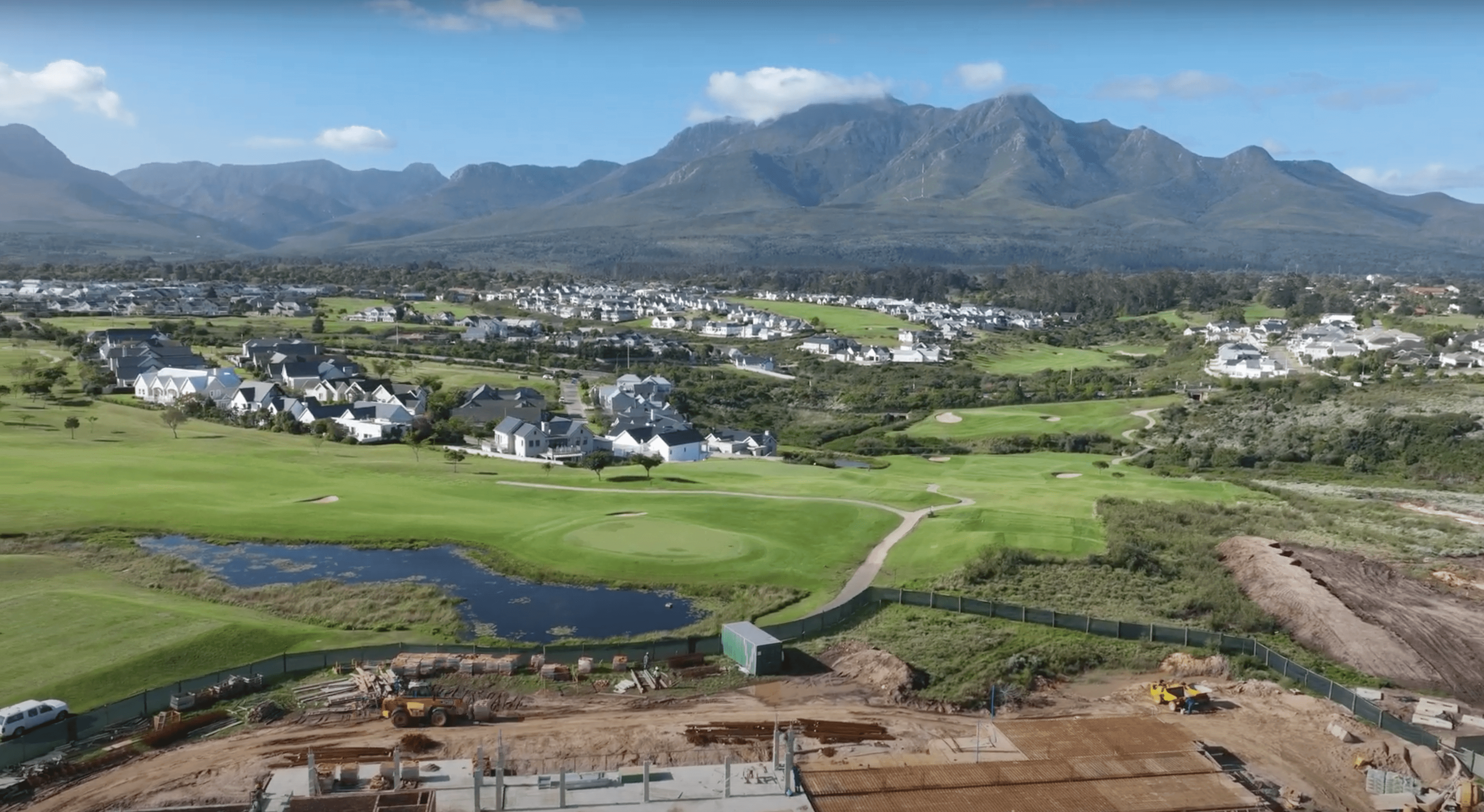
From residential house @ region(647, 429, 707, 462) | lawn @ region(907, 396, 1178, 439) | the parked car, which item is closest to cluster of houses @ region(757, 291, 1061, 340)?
lawn @ region(907, 396, 1178, 439)

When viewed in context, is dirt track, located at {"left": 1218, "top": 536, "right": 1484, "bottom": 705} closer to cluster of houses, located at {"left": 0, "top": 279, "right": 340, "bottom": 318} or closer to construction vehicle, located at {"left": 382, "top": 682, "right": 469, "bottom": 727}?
construction vehicle, located at {"left": 382, "top": 682, "right": 469, "bottom": 727}

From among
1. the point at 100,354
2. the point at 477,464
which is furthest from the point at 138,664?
the point at 100,354

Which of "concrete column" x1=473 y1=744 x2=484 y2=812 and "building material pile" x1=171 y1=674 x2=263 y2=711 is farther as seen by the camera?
"building material pile" x1=171 y1=674 x2=263 y2=711

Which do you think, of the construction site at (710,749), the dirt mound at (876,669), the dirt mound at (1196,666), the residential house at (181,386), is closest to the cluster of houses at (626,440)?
the residential house at (181,386)

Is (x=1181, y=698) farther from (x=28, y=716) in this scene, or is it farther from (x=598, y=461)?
(x=598, y=461)

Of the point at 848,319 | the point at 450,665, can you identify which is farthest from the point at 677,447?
the point at 848,319

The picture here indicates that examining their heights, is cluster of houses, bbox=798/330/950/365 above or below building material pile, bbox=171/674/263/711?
above
